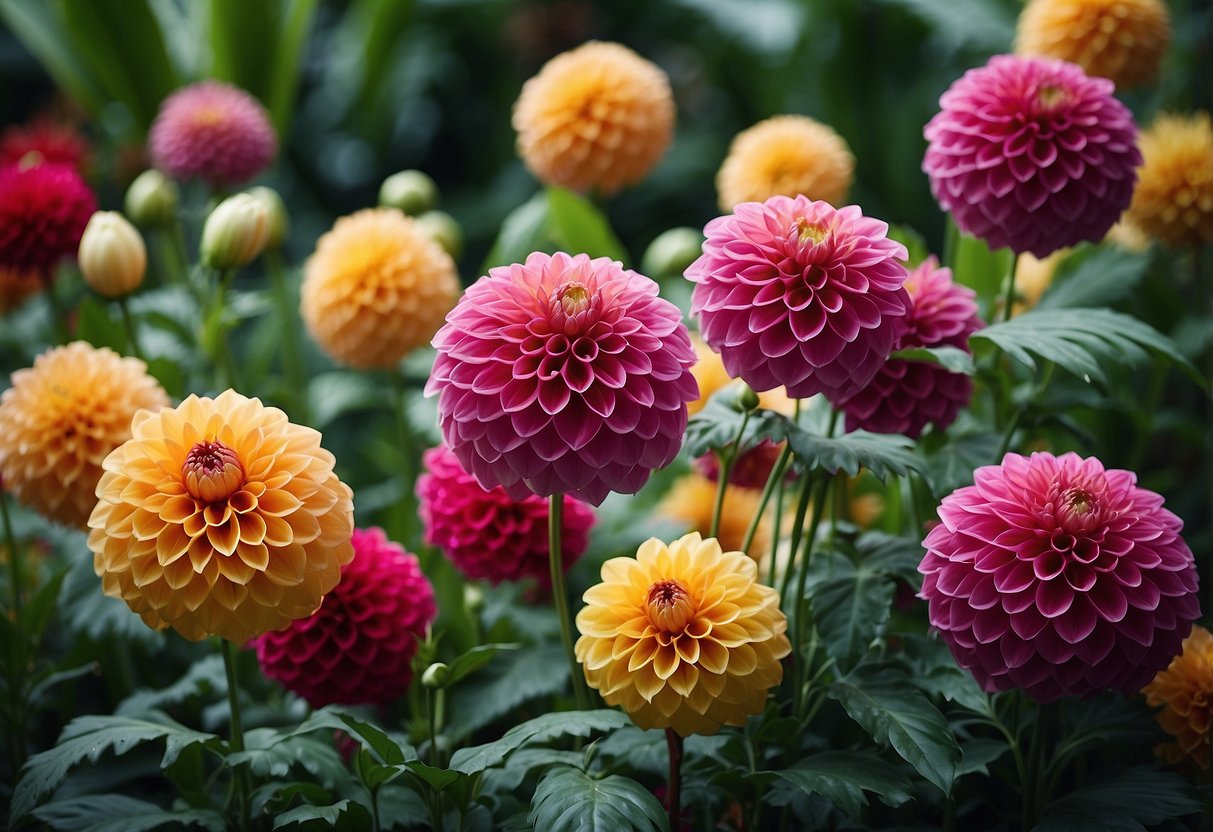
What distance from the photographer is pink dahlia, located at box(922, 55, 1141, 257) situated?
84cm

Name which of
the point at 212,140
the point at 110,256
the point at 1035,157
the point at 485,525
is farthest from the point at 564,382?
the point at 212,140

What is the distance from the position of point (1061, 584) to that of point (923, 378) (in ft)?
0.64

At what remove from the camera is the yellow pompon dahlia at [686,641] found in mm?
694

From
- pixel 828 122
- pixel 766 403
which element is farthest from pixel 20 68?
pixel 766 403

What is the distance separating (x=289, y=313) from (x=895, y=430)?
2.74 feet

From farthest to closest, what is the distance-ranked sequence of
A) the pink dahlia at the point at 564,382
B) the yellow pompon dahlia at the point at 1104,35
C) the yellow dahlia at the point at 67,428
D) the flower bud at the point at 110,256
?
the yellow pompon dahlia at the point at 1104,35 → the flower bud at the point at 110,256 → the yellow dahlia at the point at 67,428 → the pink dahlia at the point at 564,382

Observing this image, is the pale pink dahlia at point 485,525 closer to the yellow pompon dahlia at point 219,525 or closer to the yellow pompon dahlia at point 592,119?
the yellow pompon dahlia at point 219,525

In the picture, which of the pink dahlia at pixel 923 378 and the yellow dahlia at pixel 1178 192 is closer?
the pink dahlia at pixel 923 378

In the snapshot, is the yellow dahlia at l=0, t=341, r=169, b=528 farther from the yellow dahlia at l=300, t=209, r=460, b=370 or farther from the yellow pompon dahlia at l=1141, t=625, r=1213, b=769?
the yellow pompon dahlia at l=1141, t=625, r=1213, b=769

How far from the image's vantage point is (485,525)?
898mm

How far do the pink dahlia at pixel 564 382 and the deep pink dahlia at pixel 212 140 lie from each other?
2.16ft

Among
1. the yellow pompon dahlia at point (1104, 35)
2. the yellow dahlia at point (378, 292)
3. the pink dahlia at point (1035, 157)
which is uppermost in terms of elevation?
the yellow pompon dahlia at point (1104, 35)

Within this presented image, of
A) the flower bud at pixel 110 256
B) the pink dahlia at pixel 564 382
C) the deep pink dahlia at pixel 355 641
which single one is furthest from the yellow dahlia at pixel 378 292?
the pink dahlia at pixel 564 382

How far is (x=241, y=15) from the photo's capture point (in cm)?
174
